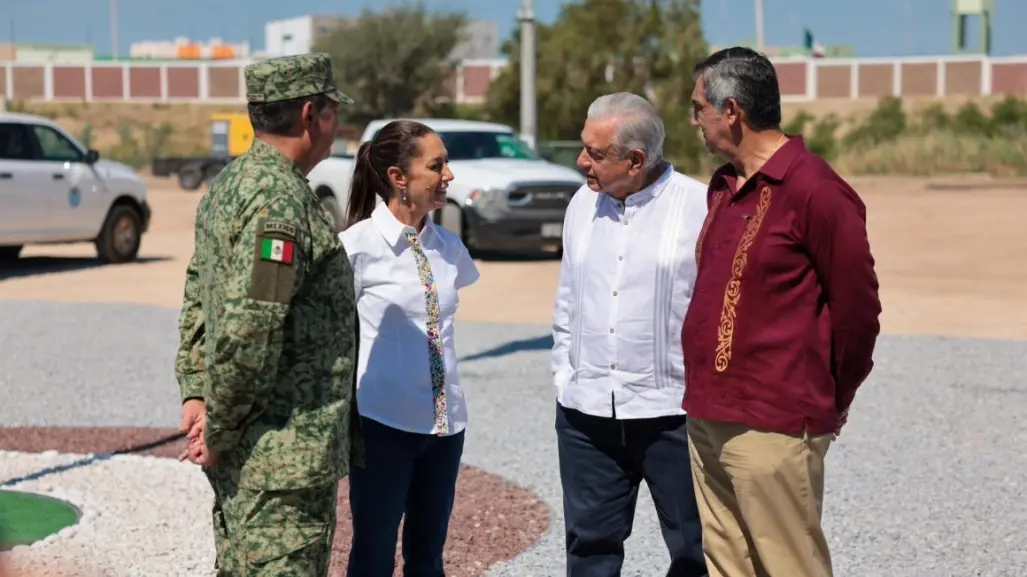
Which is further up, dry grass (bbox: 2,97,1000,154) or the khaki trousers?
dry grass (bbox: 2,97,1000,154)

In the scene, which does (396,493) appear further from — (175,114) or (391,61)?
(175,114)

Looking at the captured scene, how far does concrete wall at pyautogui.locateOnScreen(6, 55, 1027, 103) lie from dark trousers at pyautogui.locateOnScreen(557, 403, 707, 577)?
73351 mm

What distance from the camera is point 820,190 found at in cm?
364

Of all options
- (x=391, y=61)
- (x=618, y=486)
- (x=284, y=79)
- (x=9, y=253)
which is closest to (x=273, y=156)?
(x=284, y=79)

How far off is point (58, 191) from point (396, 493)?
593 inches

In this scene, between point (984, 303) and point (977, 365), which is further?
point (984, 303)

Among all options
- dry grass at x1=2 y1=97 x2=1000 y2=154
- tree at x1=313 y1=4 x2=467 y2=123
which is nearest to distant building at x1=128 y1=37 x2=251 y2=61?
dry grass at x1=2 y1=97 x2=1000 y2=154

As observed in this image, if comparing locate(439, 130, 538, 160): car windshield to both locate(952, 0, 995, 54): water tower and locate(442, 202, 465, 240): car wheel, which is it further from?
locate(952, 0, 995, 54): water tower

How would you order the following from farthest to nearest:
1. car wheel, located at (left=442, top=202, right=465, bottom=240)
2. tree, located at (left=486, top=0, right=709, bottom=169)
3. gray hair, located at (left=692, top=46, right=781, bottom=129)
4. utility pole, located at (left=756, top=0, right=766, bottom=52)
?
utility pole, located at (left=756, top=0, right=766, bottom=52)
tree, located at (left=486, top=0, right=709, bottom=169)
car wheel, located at (left=442, top=202, right=465, bottom=240)
gray hair, located at (left=692, top=46, right=781, bottom=129)

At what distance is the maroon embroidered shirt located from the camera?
3641 millimetres

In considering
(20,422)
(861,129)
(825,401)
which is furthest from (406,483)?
(861,129)

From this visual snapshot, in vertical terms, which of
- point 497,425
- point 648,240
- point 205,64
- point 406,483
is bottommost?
point 497,425

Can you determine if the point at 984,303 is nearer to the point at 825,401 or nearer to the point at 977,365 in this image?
the point at 977,365

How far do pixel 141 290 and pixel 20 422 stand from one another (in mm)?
8071
